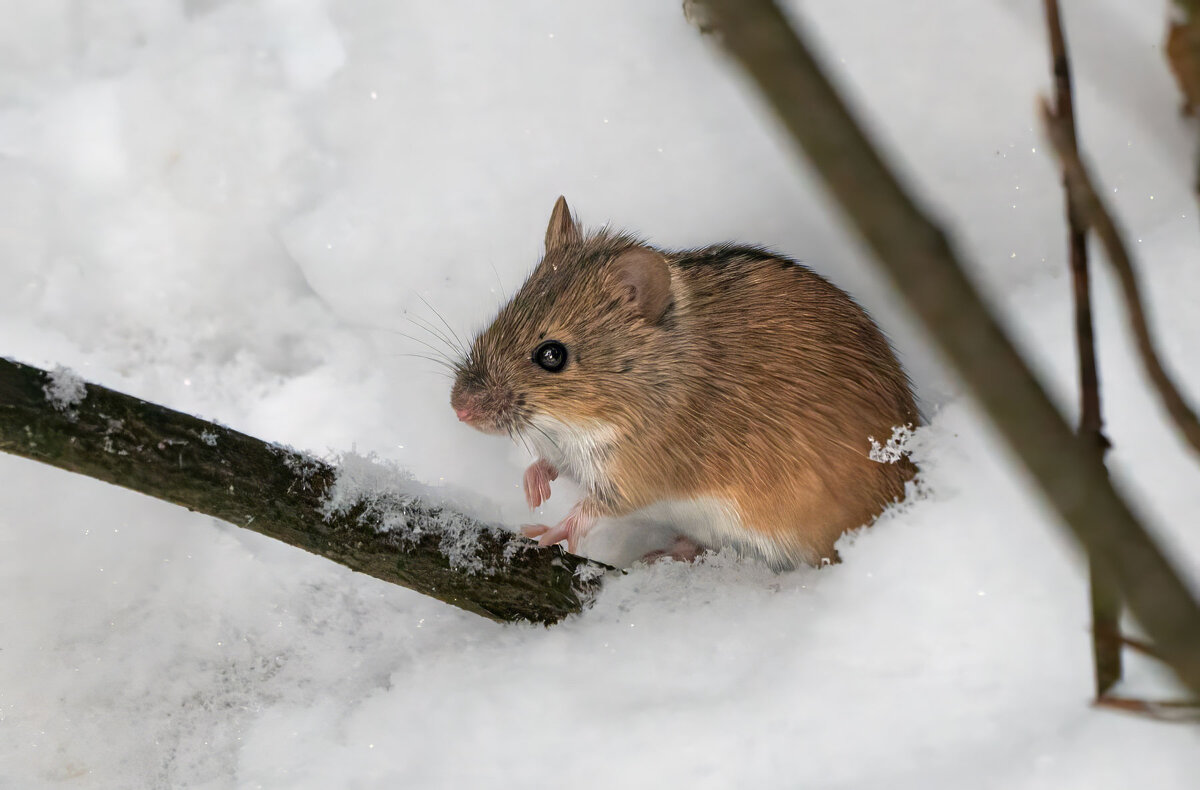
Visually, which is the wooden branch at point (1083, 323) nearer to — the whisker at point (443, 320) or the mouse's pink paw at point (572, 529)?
the mouse's pink paw at point (572, 529)

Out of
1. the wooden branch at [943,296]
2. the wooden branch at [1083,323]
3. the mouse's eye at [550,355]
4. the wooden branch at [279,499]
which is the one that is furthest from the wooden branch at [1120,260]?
the wooden branch at [279,499]

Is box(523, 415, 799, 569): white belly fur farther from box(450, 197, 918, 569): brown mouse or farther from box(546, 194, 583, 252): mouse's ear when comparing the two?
box(546, 194, 583, 252): mouse's ear

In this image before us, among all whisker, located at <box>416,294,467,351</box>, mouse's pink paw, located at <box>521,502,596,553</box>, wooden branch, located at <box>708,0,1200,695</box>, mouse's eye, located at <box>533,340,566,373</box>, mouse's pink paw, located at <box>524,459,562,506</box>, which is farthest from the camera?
whisker, located at <box>416,294,467,351</box>

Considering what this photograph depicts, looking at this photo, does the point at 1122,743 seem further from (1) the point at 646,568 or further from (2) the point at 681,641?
(1) the point at 646,568

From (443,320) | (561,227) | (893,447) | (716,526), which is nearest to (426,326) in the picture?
(443,320)

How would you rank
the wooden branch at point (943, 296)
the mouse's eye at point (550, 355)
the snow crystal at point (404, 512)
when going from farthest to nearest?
the mouse's eye at point (550, 355) < the snow crystal at point (404, 512) < the wooden branch at point (943, 296)

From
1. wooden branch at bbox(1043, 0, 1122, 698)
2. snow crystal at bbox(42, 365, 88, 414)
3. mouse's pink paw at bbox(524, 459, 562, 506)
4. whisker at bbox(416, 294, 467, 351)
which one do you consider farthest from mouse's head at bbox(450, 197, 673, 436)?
wooden branch at bbox(1043, 0, 1122, 698)
